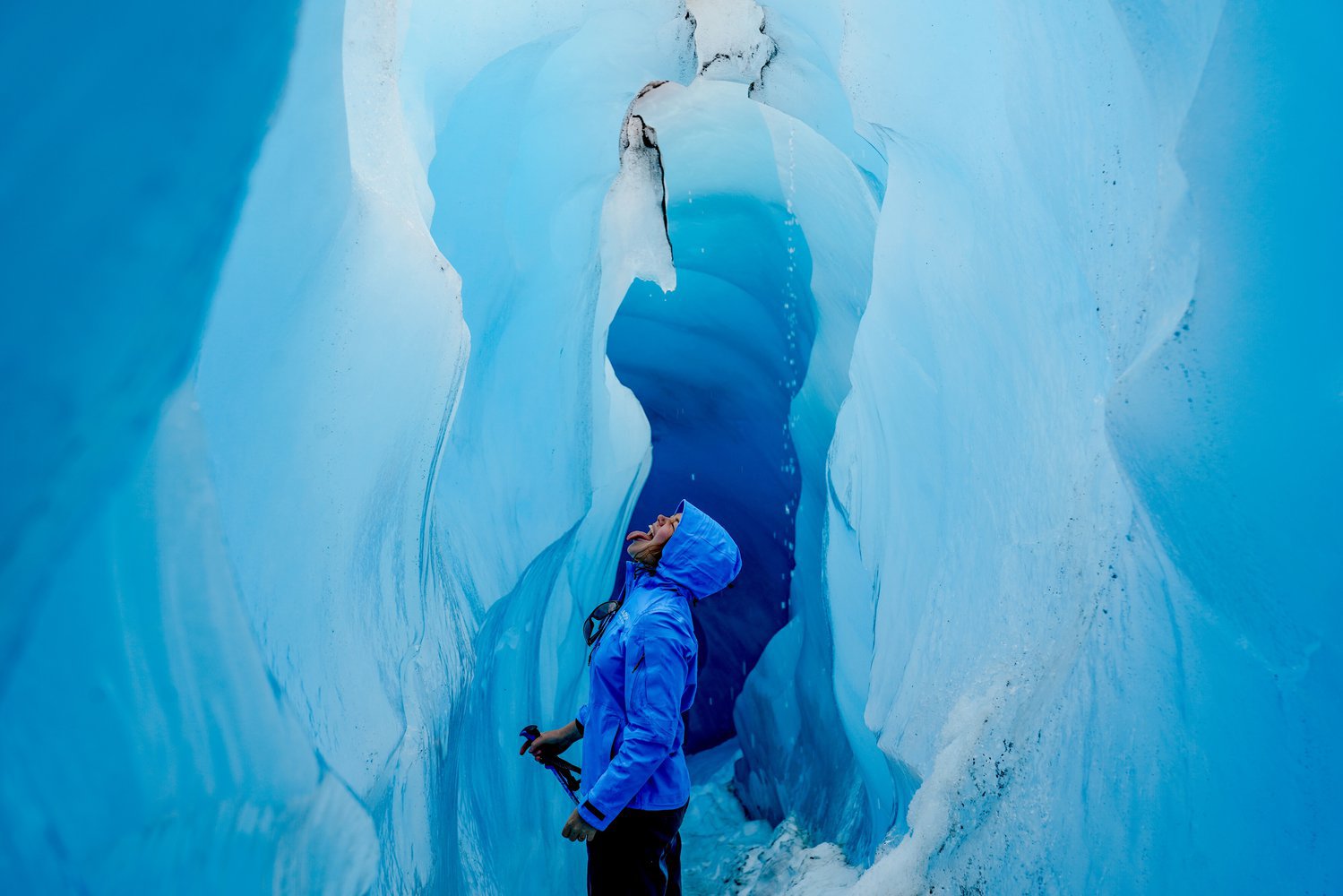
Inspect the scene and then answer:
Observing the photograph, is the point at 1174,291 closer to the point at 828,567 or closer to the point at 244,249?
the point at 244,249

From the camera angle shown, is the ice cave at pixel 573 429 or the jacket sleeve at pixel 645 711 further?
the jacket sleeve at pixel 645 711

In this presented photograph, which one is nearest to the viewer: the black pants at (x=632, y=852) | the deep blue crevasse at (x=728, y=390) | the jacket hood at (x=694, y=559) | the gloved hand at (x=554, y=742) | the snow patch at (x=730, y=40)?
the black pants at (x=632, y=852)

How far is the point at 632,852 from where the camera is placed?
1961mm

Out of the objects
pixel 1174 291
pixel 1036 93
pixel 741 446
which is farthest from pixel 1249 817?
pixel 741 446

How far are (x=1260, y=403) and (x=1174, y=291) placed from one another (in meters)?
0.21

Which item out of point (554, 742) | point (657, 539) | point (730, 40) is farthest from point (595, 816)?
point (730, 40)

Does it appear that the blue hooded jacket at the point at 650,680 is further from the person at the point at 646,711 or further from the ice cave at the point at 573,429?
the ice cave at the point at 573,429

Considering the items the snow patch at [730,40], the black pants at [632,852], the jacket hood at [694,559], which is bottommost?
the black pants at [632,852]

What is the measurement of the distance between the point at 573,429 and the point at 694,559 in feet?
4.80

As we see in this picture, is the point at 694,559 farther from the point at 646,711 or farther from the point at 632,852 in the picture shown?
the point at 632,852

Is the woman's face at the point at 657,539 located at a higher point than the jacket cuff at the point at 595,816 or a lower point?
higher

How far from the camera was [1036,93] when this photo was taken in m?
1.86

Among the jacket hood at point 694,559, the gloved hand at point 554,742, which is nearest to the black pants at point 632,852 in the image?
the gloved hand at point 554,742

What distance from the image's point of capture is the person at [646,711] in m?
1.86
